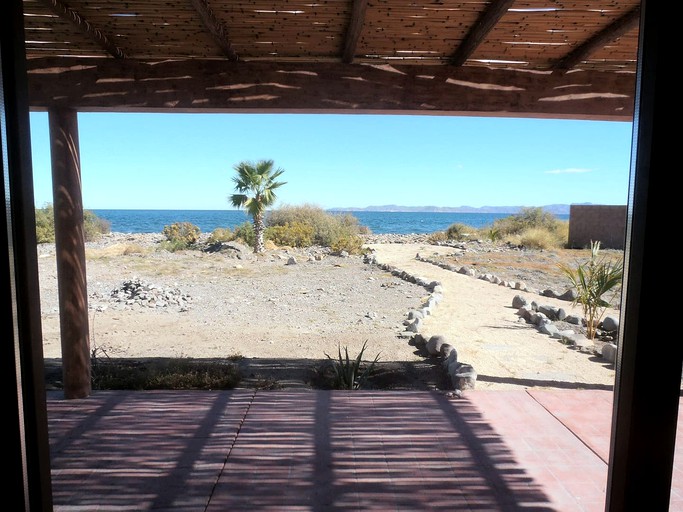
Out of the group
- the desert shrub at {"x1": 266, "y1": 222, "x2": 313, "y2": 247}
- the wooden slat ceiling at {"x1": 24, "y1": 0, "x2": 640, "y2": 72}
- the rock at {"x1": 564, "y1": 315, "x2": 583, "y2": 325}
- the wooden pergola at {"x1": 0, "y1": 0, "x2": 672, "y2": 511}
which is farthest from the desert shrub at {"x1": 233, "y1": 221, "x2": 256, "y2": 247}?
the wooden slat ceiling at {"x1": 24, "y1": 0, "x2": 640, "y2": 72}

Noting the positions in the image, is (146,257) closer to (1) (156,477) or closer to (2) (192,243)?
(2) (192,243)

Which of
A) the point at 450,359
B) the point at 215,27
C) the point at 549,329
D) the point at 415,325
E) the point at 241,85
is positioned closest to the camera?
the point at 215,27

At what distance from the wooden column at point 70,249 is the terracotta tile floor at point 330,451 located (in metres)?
0.28

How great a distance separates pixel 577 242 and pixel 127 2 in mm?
17737

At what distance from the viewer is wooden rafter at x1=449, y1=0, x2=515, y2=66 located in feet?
7.99

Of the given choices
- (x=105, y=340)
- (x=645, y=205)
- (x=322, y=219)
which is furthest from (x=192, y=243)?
(x=645, y=205)

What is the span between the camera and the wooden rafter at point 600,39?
2533 millimetres

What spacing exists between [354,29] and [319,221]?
59.4 feet

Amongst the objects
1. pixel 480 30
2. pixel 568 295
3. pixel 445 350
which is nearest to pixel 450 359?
pixel 445 350

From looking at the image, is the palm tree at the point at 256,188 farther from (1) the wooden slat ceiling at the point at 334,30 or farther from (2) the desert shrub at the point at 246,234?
(1) the wooden slat ceiling at the point at 334,30

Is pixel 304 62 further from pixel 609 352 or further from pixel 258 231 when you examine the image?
pixel 258 231

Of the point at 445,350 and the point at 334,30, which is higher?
the point at 334,30

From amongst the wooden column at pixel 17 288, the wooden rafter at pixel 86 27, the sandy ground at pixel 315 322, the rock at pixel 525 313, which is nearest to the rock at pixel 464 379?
the sandy ground at pixel 315 322

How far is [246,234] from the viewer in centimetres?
1762
